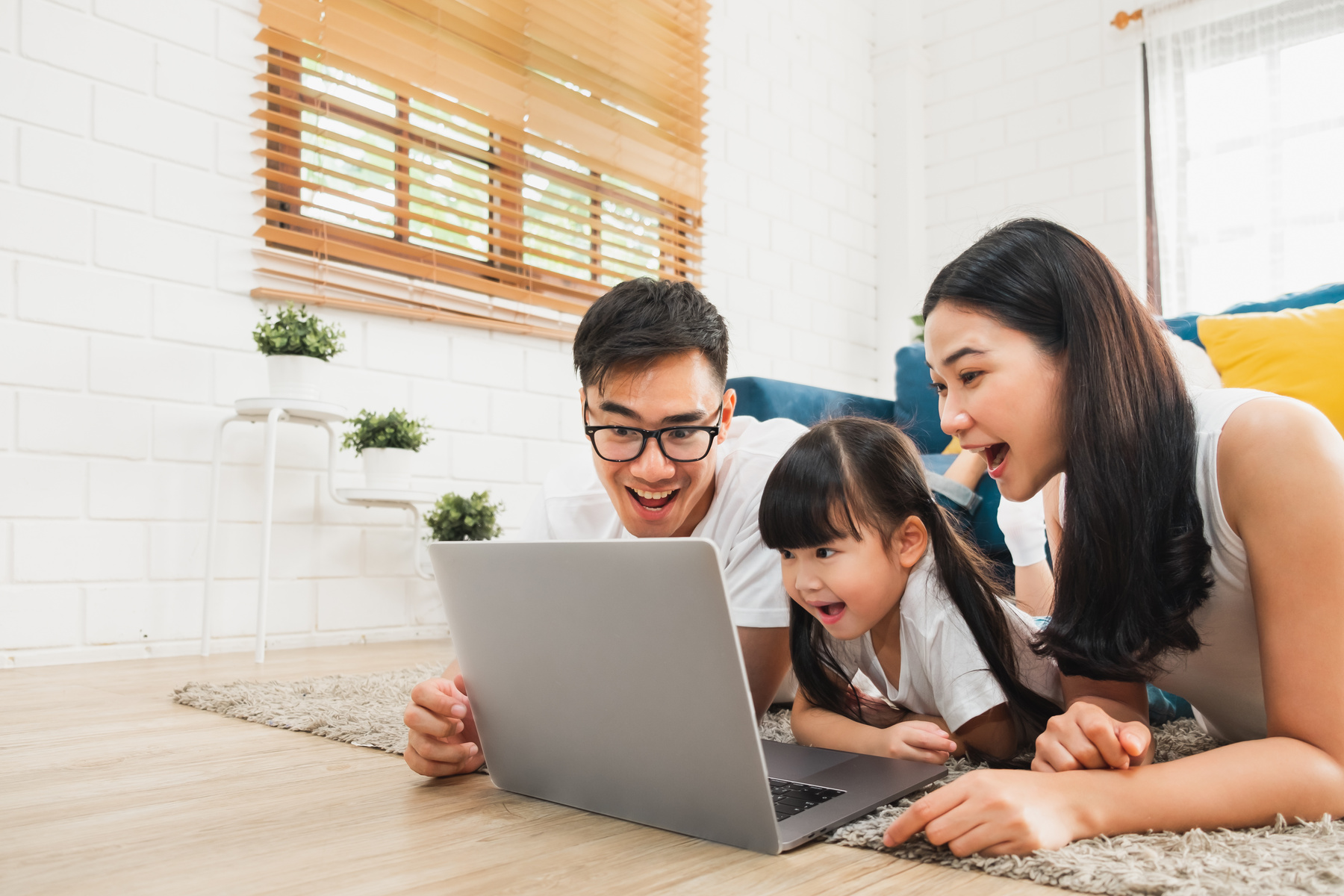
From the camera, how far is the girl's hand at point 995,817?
0.72m

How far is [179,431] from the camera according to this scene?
216 centimetres

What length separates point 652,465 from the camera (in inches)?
47.1

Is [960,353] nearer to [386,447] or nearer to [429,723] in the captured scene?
[429,723]

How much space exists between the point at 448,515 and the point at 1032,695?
1642 millimetres

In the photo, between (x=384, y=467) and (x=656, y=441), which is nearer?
(x=656, y=441)

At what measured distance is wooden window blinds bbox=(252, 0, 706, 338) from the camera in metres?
2.40

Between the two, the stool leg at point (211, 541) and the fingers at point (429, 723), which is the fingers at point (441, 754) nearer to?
the fingers at point (429, 723)

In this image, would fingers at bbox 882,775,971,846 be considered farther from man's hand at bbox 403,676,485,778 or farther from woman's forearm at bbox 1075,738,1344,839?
man's hand at bbox 403,676,485,778

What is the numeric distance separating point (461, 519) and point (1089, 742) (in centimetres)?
182

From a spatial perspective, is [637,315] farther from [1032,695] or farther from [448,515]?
[448,515]

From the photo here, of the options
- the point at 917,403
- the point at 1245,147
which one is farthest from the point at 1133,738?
the point at 1245,147

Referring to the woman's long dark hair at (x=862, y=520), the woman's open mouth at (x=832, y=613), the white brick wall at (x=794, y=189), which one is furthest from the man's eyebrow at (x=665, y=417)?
the white brick wall at (x=794, y=189)

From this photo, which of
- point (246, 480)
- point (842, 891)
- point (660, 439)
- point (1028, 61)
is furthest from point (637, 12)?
point (842, 891)

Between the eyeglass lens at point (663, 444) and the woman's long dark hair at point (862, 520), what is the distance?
0.12m
